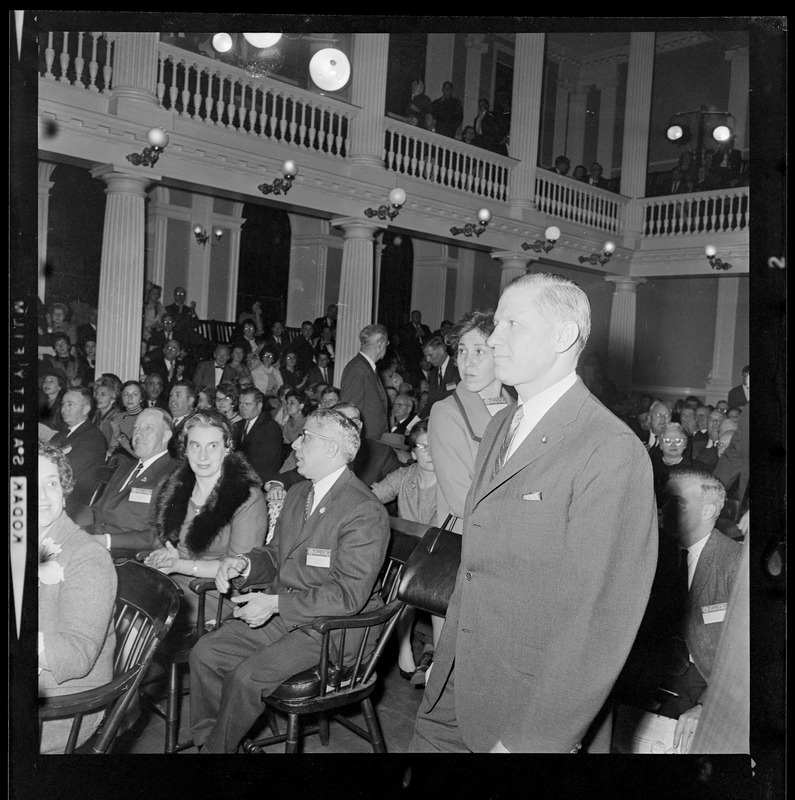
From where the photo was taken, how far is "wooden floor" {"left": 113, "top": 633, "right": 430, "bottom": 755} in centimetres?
Result: 256

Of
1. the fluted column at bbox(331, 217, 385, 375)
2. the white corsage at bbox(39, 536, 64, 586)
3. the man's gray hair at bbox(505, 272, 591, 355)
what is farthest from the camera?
the fluted column at bbox(331, 217, 385, 375)

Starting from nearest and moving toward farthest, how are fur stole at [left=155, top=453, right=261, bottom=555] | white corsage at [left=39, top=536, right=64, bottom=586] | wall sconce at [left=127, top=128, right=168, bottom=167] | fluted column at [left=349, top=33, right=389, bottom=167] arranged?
white corsage at [left=39, top=536, right=64, bottom=586] → fluted column at [left=349, top=33, right=389, bottom=167] → fur stole at [left=155, top=453, right=261, bottom=555] → wall sconce at [left=127, top=128, right=168, bottom=167]

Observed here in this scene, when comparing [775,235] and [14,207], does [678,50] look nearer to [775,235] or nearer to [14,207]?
[775,235]

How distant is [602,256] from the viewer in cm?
271

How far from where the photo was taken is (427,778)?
2.17 m

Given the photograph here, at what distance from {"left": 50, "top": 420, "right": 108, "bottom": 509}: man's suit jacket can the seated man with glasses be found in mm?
1972

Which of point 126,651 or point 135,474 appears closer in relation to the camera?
point 126,651

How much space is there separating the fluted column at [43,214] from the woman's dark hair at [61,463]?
475 millimetres

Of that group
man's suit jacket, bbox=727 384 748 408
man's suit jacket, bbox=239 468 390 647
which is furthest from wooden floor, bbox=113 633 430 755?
man's suit jacket, bbox=727 384 748 408

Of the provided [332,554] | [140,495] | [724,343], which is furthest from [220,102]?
[724,343]

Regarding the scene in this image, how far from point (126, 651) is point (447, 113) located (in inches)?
100

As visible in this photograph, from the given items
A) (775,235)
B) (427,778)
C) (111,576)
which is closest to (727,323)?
(775,235)

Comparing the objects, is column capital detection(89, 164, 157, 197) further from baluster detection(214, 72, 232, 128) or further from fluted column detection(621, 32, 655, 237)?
fluted column detection(621, 32, 655, 237)

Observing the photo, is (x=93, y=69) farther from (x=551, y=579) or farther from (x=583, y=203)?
(x=551, y=579)
